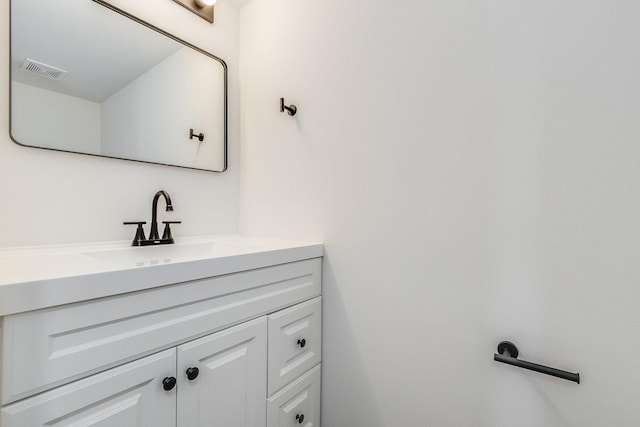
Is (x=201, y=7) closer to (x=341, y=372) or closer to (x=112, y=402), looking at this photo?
(x=112, y=402)

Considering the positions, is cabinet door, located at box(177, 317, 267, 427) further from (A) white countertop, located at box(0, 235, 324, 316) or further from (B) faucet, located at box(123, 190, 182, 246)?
(B) faucet, located at box(123, 190, 182, 246)

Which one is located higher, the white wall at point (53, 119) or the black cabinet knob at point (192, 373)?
the white wall at point (53, 119)

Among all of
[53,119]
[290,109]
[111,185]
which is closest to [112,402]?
[111,185]

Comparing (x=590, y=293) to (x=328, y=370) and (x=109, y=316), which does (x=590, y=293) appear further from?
(x=109, y=316)

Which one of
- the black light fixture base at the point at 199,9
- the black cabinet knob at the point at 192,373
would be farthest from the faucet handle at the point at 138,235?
the black light fixture base at the point at 199,9

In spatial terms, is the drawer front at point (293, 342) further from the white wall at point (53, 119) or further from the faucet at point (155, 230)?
the white wall at point (53, 119)

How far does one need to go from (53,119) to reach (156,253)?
573 millimetres

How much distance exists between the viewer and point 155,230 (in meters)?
1.23

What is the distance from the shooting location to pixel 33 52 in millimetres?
985

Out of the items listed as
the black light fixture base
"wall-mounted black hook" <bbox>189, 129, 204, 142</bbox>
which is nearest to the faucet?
"wall-mounted black hook" <bbox>189, 129, 204, 142</bbox>

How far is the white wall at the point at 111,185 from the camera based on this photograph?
0.96m

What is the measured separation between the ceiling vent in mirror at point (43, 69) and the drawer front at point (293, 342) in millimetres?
1122

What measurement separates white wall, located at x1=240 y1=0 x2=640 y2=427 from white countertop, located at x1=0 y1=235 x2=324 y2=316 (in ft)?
1.14

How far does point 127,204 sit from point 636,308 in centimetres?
162
